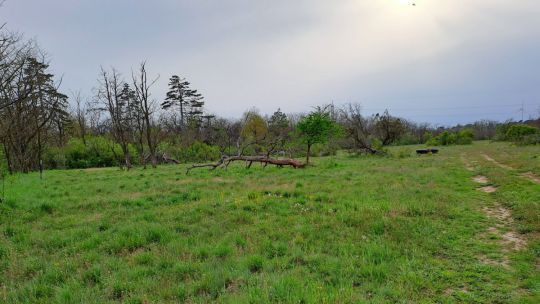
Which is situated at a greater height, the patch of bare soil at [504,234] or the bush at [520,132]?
the bush at [520,132]

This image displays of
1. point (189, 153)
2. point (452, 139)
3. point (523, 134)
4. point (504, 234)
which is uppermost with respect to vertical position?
point (189, 153)

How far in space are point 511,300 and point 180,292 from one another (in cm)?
395

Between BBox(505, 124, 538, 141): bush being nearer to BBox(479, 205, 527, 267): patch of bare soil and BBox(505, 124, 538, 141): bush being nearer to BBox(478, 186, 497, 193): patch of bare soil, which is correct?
BBox(478, 186, 497, 193): patch of bare soil

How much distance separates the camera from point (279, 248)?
5750mm

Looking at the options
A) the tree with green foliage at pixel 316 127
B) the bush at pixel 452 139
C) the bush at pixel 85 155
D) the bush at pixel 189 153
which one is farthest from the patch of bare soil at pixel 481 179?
the bush at pixel 452 139

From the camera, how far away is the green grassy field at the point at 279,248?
4273mm

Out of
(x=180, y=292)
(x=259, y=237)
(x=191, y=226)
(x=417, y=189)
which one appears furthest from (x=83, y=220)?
(x=417, y=189)

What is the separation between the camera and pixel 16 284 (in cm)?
480

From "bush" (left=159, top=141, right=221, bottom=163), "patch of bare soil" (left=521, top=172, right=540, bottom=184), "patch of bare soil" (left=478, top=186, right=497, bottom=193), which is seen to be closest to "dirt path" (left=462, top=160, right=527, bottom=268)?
"patch of bare soil" (left=478, top=186, right=497, bottom=193)

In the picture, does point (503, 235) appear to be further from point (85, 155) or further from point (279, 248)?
point (85, 155)

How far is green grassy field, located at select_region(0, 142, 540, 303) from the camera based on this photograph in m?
4.27

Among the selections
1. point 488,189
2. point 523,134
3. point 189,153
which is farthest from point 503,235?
point 523,134

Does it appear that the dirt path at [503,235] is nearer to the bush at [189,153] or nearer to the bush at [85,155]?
the bush at [189,153]

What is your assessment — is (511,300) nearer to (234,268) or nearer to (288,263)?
(288,263)
